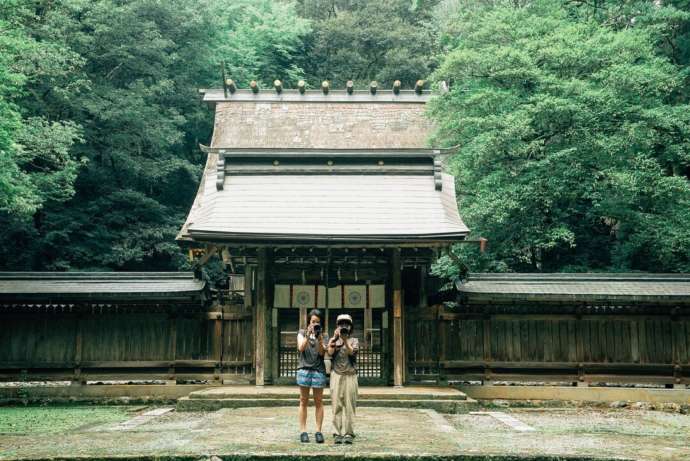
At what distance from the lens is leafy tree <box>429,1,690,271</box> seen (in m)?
19.8

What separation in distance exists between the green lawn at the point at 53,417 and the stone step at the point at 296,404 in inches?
51.5

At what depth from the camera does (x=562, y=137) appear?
69.6 ft

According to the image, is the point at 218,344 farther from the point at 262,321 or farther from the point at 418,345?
the point at 418,345

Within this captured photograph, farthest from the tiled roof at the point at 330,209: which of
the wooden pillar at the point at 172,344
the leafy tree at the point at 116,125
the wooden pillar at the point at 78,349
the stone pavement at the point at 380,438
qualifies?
the leafy tree at the point at 116,125

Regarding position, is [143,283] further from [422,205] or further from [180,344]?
[422,205]

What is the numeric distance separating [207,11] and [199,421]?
2579 cm

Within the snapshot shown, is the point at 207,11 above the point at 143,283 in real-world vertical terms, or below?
above

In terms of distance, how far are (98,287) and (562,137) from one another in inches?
549

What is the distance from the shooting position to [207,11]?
1320 inches

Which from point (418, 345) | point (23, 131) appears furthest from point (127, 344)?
point (23, 131)

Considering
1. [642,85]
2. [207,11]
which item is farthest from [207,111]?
[642,85]

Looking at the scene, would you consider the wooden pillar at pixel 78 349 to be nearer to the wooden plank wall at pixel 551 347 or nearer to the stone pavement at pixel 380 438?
the stone pavement at pixel 380 438

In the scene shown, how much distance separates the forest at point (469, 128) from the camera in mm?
20031

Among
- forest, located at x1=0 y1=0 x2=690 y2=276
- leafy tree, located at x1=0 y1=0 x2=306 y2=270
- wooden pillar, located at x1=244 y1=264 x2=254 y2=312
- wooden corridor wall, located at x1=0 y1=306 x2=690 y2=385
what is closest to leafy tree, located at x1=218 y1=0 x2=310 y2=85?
forest, located at x1=0 y1=0 x2=690 y2=276
